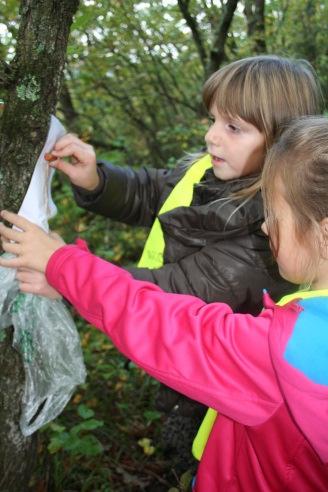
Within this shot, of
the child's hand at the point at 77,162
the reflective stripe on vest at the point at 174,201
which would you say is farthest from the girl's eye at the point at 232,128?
the child's hand at the point at 77,162

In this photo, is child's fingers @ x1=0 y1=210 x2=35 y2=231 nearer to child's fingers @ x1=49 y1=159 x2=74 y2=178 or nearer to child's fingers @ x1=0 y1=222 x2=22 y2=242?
child's fingers @ x1=0 y1=222 x2=22 y2=242

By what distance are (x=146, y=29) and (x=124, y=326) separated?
260 centimetres

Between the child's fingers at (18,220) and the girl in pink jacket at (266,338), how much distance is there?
0.20 meters

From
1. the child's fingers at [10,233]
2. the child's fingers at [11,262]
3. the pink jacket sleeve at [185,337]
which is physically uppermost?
the child's fingers at [10,233]

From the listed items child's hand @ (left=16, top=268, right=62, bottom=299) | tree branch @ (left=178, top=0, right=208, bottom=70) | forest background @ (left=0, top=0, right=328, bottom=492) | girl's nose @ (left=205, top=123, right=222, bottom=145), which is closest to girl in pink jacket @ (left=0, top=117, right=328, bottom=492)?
child's hand @ (left=16, top=268, right=62, bottom=299)

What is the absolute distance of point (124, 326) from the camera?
117cm

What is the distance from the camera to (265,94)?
1545 millimetres

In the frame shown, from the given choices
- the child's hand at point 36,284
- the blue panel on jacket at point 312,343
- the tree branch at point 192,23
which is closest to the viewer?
the blue panel on jacket at point 312,343

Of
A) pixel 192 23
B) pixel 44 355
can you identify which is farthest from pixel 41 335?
pixel 192 23

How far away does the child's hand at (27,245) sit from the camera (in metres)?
1.34

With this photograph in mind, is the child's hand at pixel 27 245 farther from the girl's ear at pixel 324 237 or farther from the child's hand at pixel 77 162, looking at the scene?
the girl's ear at pixel 324 237

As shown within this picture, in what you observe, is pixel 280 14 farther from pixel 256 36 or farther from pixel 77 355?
pixel 77 355

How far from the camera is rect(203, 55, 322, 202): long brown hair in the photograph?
1.55 metres

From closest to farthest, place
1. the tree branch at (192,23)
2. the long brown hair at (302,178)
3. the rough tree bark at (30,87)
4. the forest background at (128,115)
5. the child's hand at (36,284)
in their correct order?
the long brown hair at (302,178), the rough tree bark at (30,87), the child's hand at (36,284), the forest background at (128,115), the tree branch at (192,23)
